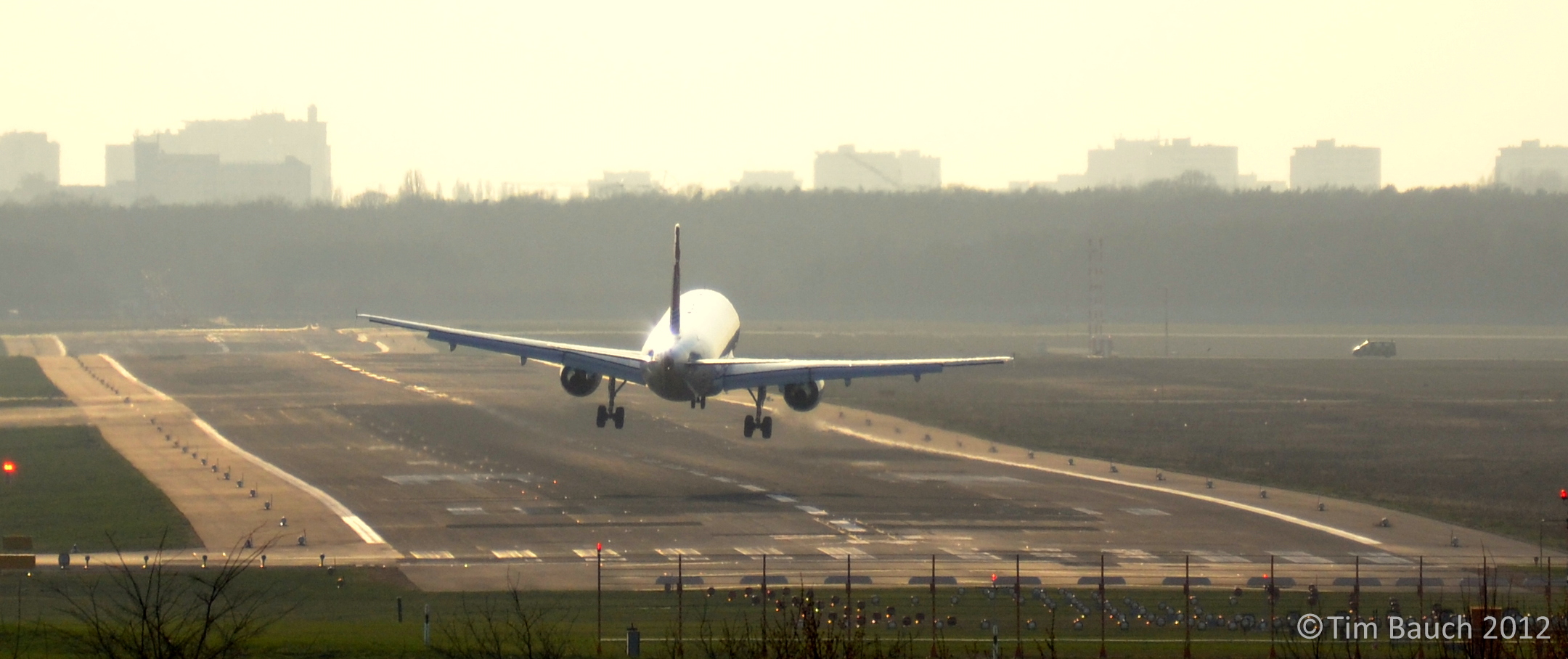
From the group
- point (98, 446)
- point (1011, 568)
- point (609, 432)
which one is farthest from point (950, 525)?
point (98, 446)

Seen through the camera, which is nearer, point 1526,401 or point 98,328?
point 1526,401

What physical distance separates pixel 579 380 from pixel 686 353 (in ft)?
20.9

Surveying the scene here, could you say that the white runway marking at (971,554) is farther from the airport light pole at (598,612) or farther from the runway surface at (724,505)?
the airport light pole at (598,612)

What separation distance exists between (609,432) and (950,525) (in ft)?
108

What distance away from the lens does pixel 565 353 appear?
67.2 metres

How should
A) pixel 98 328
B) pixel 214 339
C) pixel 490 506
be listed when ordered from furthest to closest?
pixel 98 328 < pixel 214 339 < pixel 490 506

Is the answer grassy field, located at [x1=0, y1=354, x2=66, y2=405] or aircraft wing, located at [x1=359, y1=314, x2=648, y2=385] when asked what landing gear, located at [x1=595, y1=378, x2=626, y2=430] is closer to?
aircraft wing, located at [x1=359, y1=314, x2=648, y2=385]

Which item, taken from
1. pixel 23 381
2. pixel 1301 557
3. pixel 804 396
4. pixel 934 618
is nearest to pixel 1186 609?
pixel 934 618

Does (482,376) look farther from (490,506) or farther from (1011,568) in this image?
(1011,568)

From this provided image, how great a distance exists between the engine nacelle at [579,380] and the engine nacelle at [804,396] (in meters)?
8.19

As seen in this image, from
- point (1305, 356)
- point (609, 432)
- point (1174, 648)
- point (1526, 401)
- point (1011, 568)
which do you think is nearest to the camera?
point (1174, 648)

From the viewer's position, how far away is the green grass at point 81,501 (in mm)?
57688

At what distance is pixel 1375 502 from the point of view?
6831 cm

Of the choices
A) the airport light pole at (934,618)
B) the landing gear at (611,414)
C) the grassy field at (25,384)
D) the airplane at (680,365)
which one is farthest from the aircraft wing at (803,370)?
the grassy field at (25,384)
